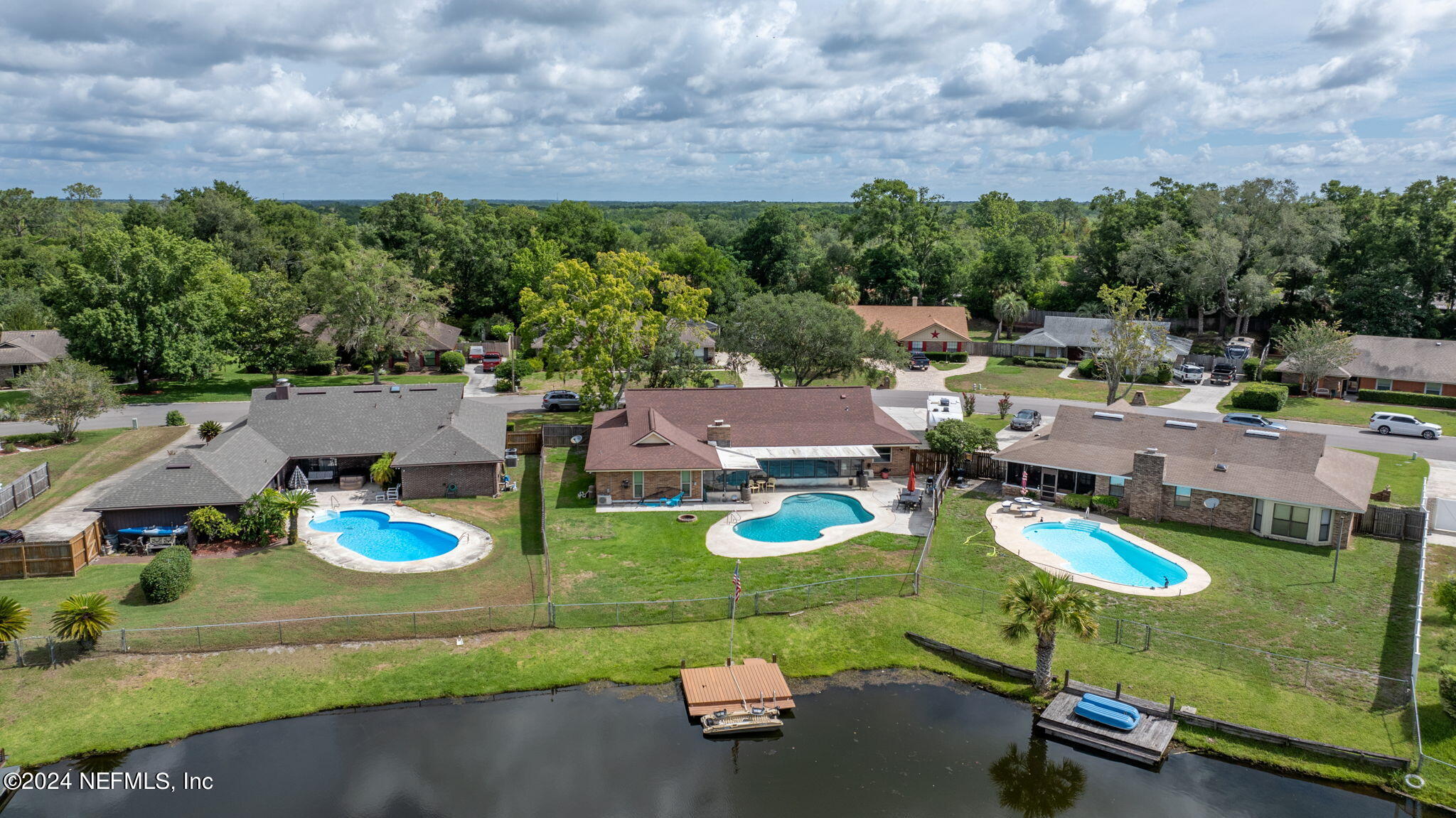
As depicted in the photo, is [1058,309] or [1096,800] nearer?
[1096,800]

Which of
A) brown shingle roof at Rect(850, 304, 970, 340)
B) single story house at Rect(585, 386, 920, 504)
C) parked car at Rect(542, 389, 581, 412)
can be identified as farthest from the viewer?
brown shingle roof at Rect(850, 304, 970, 340)

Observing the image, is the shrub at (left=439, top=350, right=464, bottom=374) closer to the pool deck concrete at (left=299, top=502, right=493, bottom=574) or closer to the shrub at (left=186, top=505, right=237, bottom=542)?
the pool deck concrete at (left=299, top=502, right=493, bottom=574)

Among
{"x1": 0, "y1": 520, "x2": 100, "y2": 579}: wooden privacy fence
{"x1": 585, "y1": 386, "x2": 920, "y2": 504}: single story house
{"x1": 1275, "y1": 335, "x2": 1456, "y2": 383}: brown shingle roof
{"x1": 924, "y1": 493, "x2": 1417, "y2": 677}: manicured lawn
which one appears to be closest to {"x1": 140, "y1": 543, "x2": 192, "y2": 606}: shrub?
{"x1": 0, "y1": 520, "x2": 100, "y2": 579}: wooden privacy fence

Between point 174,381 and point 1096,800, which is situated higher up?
point 174,381

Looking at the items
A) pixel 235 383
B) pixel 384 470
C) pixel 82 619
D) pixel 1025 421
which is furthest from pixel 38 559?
pixel 1025 421

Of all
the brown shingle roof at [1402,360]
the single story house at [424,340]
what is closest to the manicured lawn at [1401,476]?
the brown shingle roof at [1402,360]

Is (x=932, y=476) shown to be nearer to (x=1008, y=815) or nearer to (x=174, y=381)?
(x=1008, y=815)

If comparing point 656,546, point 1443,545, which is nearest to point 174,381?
point 656,546
